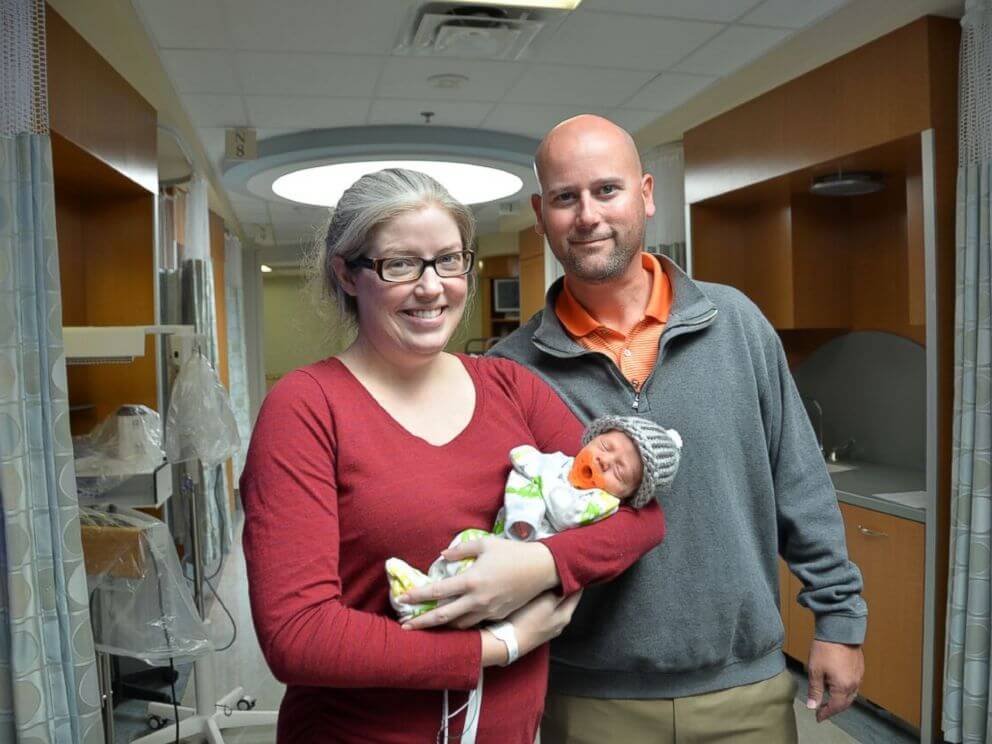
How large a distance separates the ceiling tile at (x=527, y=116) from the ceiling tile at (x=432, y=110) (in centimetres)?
8

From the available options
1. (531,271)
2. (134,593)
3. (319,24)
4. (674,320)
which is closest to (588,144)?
(674,320)

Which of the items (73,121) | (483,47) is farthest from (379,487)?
(483,47)

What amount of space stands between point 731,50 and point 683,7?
59cm

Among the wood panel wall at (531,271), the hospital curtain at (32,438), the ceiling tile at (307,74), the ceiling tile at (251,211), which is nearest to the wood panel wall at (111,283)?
the ceiling tile at (307,74)

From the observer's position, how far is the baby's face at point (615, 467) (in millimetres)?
1169

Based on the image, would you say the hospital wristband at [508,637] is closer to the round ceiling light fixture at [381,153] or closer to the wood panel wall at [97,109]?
the wood panel wall at [97,109]

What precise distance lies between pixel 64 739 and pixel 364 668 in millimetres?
1545

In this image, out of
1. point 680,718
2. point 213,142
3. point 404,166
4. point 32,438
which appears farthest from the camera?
point 404,166

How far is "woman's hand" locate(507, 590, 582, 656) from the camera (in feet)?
3.45

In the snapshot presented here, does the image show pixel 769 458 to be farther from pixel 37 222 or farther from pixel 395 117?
pixel 395 117

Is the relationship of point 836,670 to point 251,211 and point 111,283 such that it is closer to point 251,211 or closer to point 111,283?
point 111,283

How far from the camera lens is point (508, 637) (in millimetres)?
1039

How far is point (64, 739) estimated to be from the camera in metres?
2.04

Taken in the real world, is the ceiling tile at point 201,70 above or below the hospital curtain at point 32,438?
above
